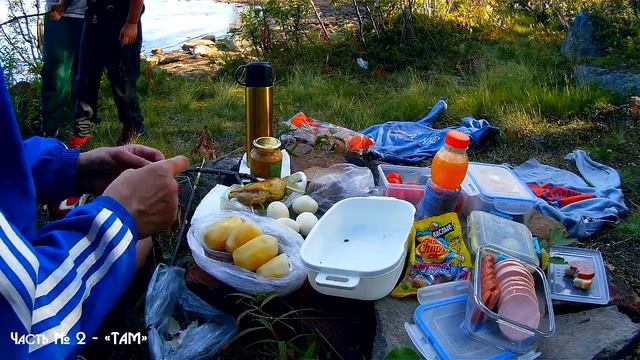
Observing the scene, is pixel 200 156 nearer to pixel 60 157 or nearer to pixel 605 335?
pixel 60 157

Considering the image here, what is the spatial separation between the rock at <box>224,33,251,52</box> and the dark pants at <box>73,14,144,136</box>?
3104 millimetres

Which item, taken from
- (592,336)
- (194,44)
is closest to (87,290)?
(592,336)

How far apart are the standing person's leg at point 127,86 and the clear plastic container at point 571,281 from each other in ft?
9.80

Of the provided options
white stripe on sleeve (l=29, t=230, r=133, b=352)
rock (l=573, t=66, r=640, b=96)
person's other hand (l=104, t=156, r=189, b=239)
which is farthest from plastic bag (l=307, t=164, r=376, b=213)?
rock (l=573, t=66, r=640, b=96)

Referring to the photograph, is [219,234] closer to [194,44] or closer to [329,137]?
[329,137]

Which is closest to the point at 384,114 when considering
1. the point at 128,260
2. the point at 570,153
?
the point at 570,153

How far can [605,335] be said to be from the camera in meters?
1.66

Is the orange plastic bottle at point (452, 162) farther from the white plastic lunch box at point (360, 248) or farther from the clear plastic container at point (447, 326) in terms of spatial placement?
the clear plastic container at point (447, 326)

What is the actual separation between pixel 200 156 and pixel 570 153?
2597 mm

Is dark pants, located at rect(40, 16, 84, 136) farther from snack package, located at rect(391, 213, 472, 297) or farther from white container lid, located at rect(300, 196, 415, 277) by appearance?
snack package, located at rect(391, 213, 472, 297)

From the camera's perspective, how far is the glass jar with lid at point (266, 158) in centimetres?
224

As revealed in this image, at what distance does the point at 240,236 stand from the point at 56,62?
275cm

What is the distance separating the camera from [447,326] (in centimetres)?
166

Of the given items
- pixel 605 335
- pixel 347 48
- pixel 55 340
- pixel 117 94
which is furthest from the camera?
pixel 347 48
